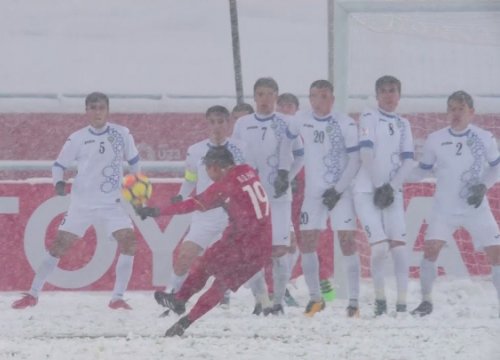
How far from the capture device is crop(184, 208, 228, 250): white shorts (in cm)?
893

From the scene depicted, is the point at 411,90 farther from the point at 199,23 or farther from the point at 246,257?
the point at 199,23

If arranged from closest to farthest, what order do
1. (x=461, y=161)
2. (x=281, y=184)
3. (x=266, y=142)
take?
1. (x=281, y=184)
2. (x=461, y=161)
3. (x=266, y=142)

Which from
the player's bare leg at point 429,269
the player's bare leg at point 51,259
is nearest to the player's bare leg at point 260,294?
the player's bare leg at point 429,269

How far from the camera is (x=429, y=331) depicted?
24.1 ft

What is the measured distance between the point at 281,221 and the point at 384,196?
79cm

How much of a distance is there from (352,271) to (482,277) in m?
2.18

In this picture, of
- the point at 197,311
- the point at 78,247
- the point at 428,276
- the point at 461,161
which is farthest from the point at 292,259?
the point at 197,311

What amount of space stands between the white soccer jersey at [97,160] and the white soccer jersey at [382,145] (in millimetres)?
1815

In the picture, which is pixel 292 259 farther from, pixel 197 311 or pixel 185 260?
pixel 197 311

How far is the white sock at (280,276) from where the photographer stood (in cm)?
891

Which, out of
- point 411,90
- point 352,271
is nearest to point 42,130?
point 411,90

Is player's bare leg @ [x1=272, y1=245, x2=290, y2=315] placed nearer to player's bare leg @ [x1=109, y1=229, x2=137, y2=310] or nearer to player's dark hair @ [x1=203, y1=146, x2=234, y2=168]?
player's bare leg @ [x1=109, y1=229, x2=137, y2=310]

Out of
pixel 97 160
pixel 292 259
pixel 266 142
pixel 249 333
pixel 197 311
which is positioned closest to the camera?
pixel 197 311

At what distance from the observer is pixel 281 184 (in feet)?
28.7
